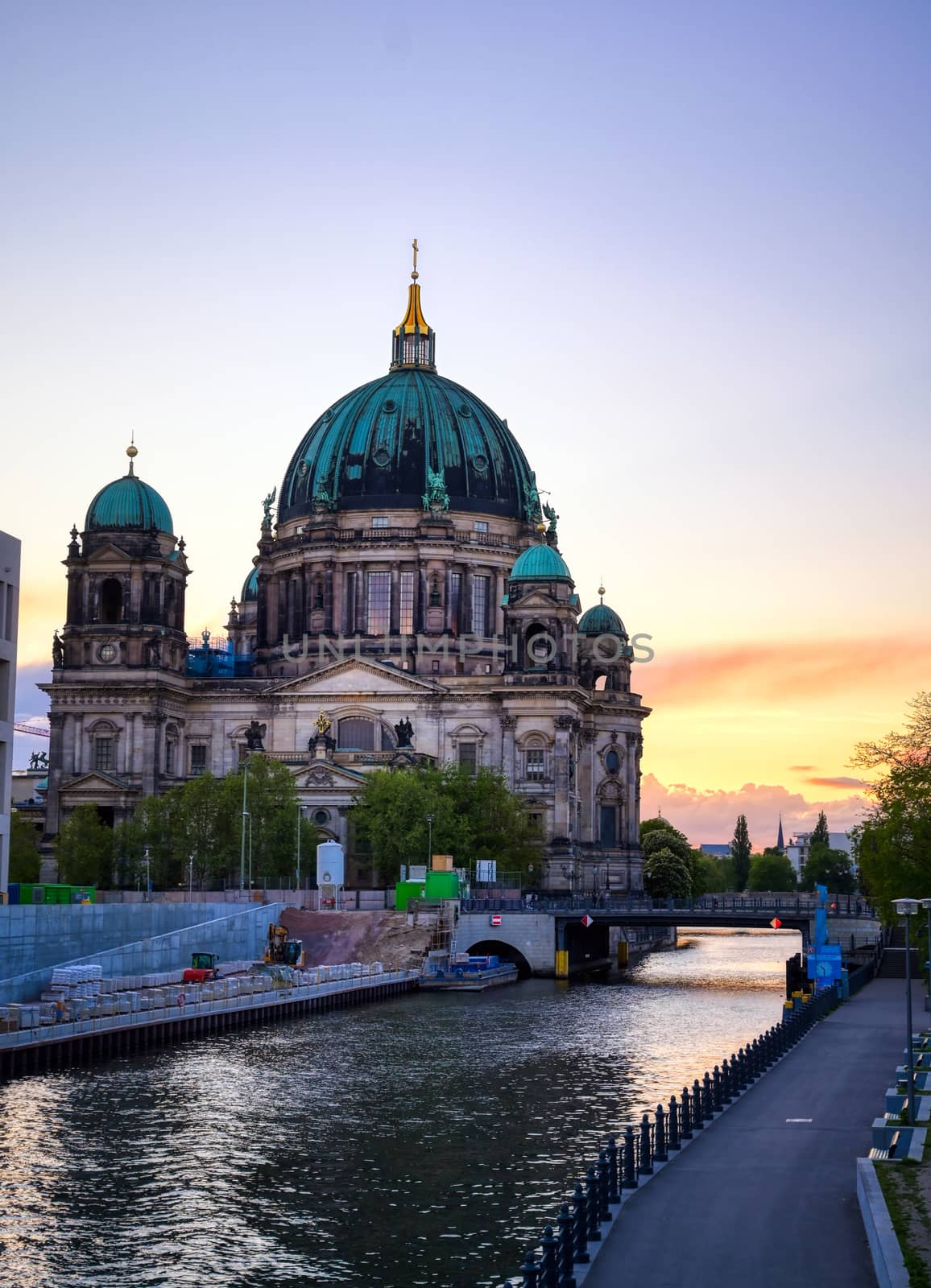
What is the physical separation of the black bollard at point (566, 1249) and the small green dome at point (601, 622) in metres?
140

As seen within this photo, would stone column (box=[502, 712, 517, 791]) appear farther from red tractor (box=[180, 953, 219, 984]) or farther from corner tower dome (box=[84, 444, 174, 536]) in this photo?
red tractor (box=[180, 953, 219, 984])

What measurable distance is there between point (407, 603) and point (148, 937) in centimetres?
7035

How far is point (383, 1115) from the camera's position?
183 feet

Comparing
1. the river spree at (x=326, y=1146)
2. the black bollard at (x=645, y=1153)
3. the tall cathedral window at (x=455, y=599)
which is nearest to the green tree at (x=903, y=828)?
the river spree at (x=326, y=1146)

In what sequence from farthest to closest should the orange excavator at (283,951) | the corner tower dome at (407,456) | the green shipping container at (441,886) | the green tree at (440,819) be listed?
the corner tower dome at (407,456) → the green tree at (440,819) → the green shipping container at (441,886) → the orange excavator at (283,951)

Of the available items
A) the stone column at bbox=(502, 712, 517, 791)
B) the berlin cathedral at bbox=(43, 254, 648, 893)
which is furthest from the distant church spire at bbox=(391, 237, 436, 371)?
the stone column at bbox=(502, 712, 517, 791)

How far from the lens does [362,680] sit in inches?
5935

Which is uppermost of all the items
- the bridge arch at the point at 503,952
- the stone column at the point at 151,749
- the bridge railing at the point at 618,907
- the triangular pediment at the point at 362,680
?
the triangular pediment at the point at 362,680

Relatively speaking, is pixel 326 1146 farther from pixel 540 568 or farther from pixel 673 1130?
pixel 540 568

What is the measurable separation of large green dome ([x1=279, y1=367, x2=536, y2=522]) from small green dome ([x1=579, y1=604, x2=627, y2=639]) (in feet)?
39.3

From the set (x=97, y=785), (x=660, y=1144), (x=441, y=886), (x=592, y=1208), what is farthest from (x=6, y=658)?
(x=97, y=785)

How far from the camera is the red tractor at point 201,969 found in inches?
3578

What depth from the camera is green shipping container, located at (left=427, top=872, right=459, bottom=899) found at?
384ft

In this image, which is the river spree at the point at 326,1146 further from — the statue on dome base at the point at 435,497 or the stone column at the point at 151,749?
the statue on dome base at the point at 435,497
